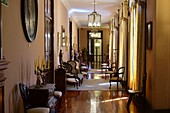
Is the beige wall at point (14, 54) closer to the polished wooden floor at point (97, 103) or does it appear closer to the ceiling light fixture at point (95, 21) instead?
the polished wooden floor at point (97, 103)

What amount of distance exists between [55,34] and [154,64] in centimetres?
408

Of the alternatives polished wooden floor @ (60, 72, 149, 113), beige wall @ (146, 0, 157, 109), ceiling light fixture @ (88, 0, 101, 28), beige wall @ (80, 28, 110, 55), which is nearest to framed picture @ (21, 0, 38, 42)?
polished wooden floor @ (60, 72, 149, 113)

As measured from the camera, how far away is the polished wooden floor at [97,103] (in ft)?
22.2

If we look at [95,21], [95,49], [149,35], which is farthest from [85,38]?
[149,35]

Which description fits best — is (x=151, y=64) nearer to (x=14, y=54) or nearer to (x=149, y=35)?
(x=149, y=35)

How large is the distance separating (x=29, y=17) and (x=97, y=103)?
348 centimetres

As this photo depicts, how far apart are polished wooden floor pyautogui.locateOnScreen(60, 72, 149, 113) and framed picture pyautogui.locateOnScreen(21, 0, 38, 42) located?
223 cm

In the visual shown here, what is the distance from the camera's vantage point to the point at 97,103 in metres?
7.66

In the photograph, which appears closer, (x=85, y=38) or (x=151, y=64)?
(x=151, y=64)

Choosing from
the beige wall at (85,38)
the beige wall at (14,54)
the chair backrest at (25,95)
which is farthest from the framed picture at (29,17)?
the beige wall at (85,38)

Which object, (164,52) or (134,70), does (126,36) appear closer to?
(134,70)

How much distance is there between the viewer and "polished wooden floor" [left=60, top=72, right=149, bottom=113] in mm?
6759

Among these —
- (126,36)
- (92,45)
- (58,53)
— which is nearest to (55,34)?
(58,53)

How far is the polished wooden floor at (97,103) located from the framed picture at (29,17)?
2.23 metres
